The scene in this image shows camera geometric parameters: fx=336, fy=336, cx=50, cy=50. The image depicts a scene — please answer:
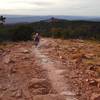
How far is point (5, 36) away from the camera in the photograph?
37312 millimetres

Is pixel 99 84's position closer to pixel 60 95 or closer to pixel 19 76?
pixel 60 95

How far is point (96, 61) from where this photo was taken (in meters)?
13.6

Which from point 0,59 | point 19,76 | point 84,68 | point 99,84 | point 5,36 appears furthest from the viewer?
point 5,36

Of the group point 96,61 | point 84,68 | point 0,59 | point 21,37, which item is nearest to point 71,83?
point 84,68

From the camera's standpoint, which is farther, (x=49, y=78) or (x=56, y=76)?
(x=56, y=76)

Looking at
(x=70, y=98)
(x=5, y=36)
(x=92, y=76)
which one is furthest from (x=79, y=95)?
(x=5, y=36)

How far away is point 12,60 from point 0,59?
0.94m

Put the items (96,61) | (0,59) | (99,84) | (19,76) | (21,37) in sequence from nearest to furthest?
(99,84)
(19,76)
(96,61)
(0,59)
(21,37)

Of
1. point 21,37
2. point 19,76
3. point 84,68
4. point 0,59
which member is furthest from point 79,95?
point 21,37

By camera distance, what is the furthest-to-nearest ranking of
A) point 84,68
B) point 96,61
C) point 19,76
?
point 96,61
point 84,68
point 19,76

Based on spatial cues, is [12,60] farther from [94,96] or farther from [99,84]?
[94,96]

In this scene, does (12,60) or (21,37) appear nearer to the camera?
(12,60)

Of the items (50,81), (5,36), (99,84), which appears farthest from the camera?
(5,36)

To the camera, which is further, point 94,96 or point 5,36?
point 5,36
